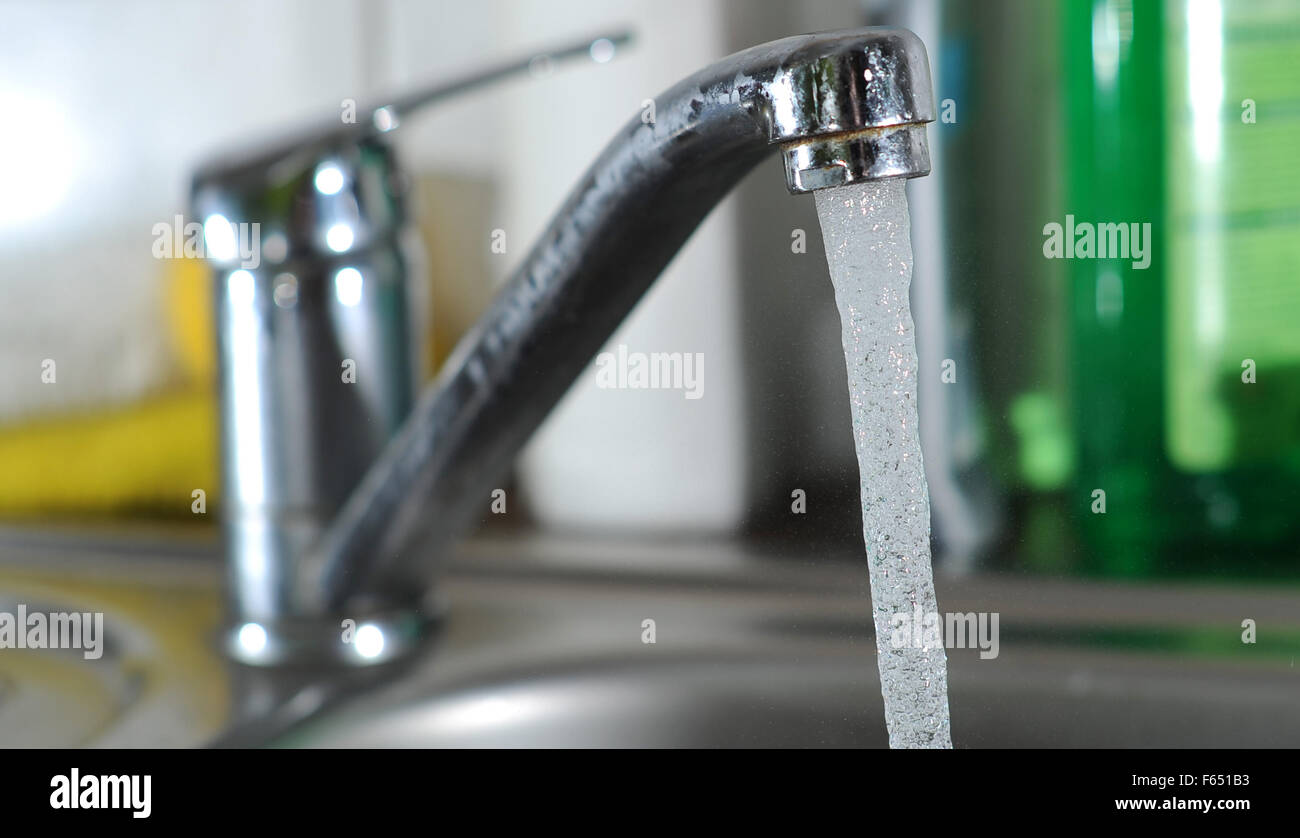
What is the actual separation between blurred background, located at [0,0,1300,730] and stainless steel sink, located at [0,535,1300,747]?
15 millimetres

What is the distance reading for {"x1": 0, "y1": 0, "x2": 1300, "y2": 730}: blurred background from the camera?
431 millimetres

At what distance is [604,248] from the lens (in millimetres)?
326

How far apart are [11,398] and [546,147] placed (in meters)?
0.41

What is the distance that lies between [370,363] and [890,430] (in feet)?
0.80

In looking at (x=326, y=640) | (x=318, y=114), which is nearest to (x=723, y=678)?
(x=326, y=640)

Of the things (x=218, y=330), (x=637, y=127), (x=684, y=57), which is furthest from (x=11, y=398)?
(x=637, y=127)

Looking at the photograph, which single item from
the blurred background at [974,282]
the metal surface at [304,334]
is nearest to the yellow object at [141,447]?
the blurred background at [974,282]

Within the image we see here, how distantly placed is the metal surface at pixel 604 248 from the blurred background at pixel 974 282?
0.24 feet

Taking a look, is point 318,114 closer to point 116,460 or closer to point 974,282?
point 116,460

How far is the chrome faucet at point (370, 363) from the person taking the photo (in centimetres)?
33

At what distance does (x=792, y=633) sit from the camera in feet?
1.50

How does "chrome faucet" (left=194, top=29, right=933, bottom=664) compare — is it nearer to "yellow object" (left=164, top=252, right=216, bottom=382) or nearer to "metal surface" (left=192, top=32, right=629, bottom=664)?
"metal surface" (left=192, top=32, right=629, bottom=664)
